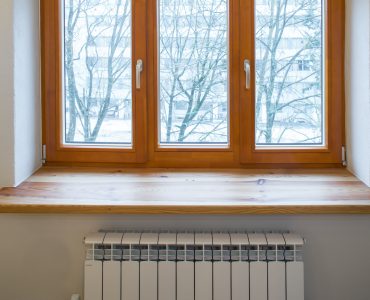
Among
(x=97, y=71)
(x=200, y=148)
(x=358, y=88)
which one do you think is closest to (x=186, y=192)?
(x=200, y=148)

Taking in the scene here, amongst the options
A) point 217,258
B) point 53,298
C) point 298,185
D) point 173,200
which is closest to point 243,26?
point 298,185

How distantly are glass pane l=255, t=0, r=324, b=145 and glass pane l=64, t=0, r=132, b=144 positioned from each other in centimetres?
64

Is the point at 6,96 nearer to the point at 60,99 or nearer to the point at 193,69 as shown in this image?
the point at 60,99

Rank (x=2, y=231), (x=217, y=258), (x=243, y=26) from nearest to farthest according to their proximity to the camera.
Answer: (x=217, y=258) → (x=2, y=231) → (x=243, y=26)

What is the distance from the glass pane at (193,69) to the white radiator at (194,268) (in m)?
0.66

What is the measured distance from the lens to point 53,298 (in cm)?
203

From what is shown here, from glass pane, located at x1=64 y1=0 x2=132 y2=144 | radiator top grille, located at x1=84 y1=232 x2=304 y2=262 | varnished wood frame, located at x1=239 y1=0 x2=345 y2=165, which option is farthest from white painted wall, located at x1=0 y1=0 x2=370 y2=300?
glass pane, located at x1=64 y1=0 x2=132 y2=144

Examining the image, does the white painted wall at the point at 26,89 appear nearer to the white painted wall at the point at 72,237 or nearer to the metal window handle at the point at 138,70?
the white painted wall at the point at 72,237

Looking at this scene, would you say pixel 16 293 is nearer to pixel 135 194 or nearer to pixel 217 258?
pixel 135 194

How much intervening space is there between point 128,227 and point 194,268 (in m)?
0.33

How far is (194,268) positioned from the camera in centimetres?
188

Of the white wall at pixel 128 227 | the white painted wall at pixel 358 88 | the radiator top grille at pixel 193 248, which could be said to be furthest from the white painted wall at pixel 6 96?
the white painted wall at pixel 358 88

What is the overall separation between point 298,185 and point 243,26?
79 centimetres

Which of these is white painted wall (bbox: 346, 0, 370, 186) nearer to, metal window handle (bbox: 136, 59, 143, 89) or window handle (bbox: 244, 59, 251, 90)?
window handle (bbox: 244, 59, 251, 90)
